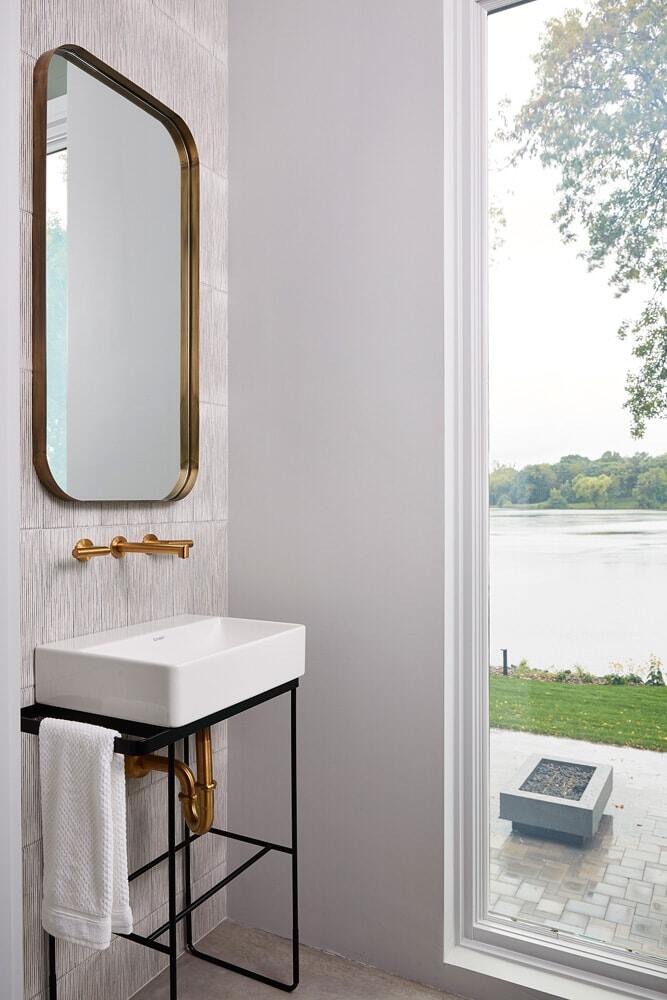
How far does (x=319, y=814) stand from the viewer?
195cm

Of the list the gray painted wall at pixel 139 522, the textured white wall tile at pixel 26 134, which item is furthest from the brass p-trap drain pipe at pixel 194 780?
the textured white wall tile at pixel 26 134

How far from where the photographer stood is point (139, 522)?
1796mm

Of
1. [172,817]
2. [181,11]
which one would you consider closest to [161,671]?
[172,817]

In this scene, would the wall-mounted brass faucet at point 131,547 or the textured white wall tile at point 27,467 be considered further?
the wall-mounted brass faucet at point 131,547

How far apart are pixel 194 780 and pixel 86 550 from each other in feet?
1.87

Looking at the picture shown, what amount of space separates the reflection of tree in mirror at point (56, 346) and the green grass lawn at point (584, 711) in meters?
1.17

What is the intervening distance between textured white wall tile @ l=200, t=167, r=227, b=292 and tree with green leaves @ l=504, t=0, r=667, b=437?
34.7 inches

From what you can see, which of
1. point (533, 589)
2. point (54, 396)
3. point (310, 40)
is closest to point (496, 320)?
point (533, 589)

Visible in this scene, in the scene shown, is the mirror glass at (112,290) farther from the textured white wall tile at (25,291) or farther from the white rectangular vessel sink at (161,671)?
the white rectangular vessel sink at (161,671)

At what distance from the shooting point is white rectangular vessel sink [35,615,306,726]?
4.57 ft

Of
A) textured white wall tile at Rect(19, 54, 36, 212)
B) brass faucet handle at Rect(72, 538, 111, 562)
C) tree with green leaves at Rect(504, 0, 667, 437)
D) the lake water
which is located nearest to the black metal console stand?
brass faucet handle at Rect(72, 538, 111, 562)

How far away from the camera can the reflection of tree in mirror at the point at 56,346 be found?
1529 millimetres

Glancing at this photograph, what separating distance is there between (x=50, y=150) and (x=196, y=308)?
0.52 meters

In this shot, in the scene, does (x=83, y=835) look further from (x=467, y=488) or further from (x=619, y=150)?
(x=619, y=150)
